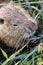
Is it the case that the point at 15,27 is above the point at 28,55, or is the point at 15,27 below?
above

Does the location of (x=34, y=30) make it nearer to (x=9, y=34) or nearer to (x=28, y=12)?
(x=9, y=34)

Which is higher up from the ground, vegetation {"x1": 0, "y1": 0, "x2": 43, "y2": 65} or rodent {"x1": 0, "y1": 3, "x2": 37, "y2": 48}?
rodent {"x1": 0, "y1": 3, "x2": 37, "y2": 48}

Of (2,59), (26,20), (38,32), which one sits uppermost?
(26,20)

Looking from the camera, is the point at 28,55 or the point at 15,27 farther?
the point at 15,27

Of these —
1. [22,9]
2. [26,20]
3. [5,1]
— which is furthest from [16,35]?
[5,1]

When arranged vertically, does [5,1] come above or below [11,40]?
above

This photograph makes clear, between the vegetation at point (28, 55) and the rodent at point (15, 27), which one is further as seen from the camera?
the rodent at point (15, 27)

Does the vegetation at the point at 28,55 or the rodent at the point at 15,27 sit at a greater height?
the rodent at the point at 15,27

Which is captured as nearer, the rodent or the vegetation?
the vegetation
